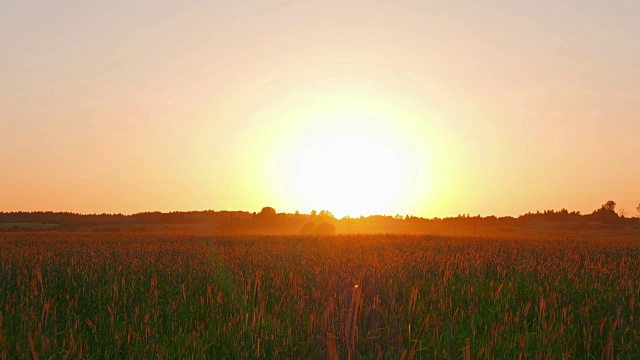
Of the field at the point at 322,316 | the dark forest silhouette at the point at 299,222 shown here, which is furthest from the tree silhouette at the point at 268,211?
the field at the point at 322,316

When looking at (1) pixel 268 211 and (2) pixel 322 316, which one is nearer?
(2) pixel 322 316

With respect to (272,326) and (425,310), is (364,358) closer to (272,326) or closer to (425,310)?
(272,326)

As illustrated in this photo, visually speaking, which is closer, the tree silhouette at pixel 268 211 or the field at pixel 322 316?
the field at pixel 322 316

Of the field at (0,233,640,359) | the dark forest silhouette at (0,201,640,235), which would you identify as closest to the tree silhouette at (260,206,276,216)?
the dark forest silhouette at (0,201,640,235)

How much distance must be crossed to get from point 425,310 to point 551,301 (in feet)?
4.98

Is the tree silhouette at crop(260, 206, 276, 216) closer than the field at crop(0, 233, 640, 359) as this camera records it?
No

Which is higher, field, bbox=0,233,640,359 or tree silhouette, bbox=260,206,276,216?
tree silhouette, bbox=260,206,276,216

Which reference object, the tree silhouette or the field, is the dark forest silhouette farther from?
the field

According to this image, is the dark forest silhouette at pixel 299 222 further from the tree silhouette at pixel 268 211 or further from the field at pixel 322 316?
the field at pixel 322 316

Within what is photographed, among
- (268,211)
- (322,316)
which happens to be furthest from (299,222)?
(322,316)

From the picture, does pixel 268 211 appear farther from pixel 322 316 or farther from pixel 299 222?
pixel 322 316

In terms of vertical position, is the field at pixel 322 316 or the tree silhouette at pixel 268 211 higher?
the tree silhouette at pixel 268 211

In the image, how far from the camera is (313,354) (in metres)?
3.62

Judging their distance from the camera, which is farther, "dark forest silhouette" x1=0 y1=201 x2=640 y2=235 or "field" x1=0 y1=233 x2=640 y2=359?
"dark forest silhouette" x1=0 y1=201 x2=640 y2=235
